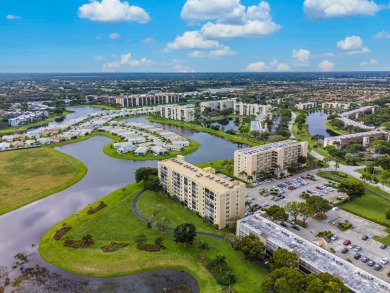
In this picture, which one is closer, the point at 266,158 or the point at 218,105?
the point at 266,158

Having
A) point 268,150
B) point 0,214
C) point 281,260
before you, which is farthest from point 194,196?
point 0,214

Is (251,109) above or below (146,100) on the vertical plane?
below

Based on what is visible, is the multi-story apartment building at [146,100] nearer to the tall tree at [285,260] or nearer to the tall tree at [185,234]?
the tall tree at [185,234]

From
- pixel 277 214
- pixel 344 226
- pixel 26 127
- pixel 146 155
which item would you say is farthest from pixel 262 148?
pixel 26 127

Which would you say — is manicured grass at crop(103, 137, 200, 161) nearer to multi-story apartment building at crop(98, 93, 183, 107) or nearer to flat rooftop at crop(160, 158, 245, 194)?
flat rooftop at crop(160, 158, 245, 194)

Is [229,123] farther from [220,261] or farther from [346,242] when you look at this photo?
[220,261]

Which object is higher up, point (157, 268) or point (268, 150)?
point (268, 150)

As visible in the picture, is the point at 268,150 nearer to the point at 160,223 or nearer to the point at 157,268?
the point at 160,223

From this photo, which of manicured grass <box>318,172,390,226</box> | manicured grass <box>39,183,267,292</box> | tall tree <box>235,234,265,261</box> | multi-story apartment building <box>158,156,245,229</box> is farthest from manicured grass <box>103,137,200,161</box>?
tall tree <box>235,234,265,261</box>
